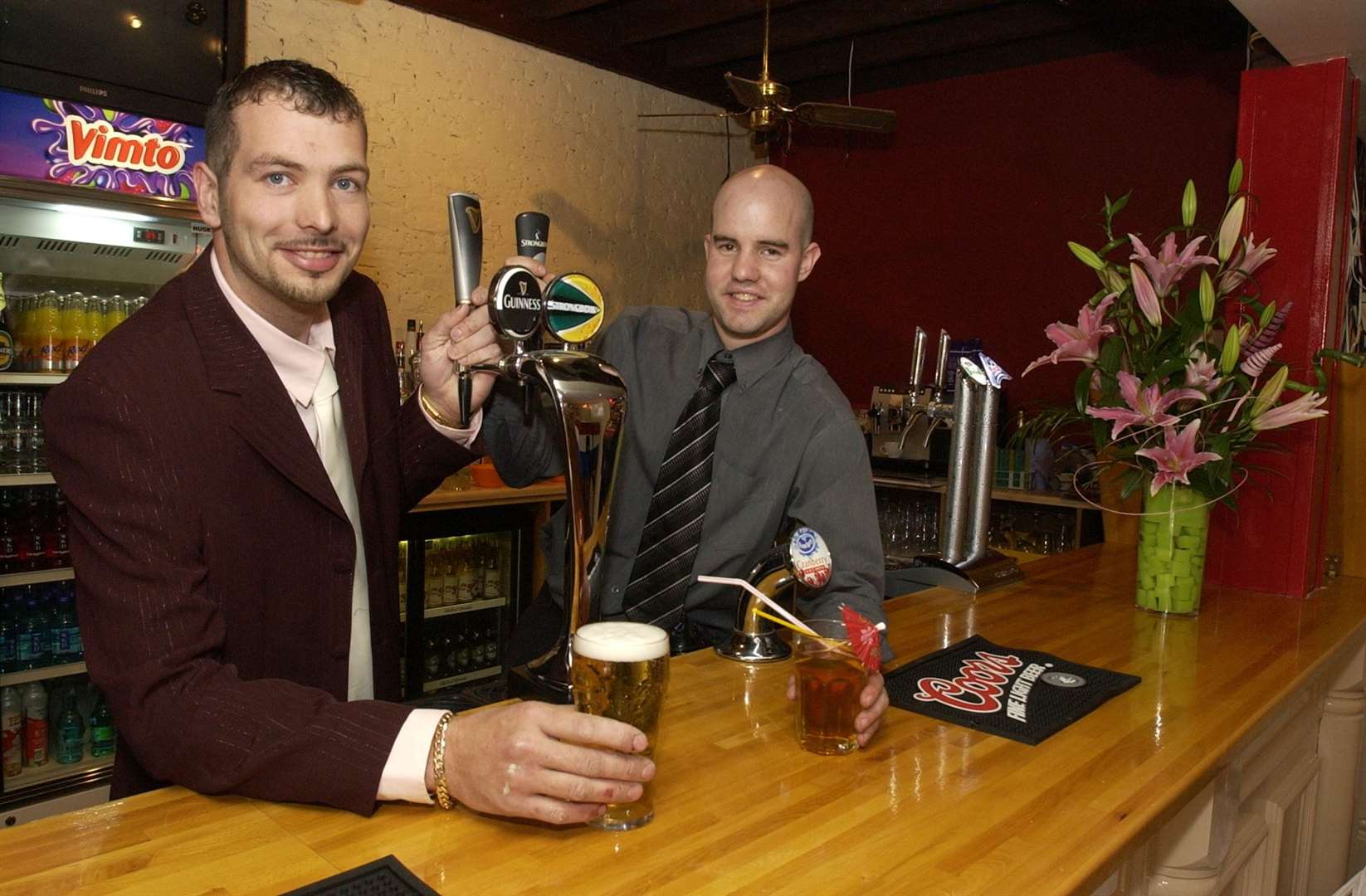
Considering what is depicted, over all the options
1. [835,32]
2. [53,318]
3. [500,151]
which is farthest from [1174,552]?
[500,151]

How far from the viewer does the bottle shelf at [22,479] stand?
296cm

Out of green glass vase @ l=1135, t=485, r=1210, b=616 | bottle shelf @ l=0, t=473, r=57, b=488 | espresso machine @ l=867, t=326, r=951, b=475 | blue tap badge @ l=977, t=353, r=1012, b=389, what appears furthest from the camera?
espresso machine @ l=867, t=326, r=951, b=475

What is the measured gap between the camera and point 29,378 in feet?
9.86

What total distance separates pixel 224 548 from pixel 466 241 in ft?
1.69

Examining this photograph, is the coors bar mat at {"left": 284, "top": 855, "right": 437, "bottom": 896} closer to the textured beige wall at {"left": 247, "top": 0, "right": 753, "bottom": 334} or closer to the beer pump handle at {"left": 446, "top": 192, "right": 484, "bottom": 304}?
the beer pump handle at {"left": 446, "top": 192, "right": 484, "bottom": 304}

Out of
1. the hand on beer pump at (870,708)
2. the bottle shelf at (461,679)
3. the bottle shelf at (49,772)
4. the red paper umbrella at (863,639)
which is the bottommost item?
the bottle shelf at (49,772)

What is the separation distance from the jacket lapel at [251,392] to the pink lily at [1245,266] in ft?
6.22

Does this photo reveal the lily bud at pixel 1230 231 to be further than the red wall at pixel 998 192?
No

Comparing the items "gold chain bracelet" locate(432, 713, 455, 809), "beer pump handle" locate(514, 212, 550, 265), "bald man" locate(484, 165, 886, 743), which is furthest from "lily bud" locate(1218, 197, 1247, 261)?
"gold chain bracelet" locate(432, 713, 455, 809)

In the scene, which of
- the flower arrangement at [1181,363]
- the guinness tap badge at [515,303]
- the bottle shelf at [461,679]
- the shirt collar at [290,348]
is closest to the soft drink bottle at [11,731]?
the bottle shelf at [461,679]

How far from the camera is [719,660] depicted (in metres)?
1.59

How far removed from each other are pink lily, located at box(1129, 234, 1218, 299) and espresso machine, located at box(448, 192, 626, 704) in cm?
124

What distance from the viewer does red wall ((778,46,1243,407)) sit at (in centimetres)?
480

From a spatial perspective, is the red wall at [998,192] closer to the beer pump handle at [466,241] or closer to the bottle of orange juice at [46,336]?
the beer pump handle at [466,241]
